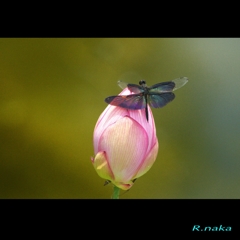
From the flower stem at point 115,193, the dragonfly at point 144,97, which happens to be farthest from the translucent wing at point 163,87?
the flower stem at point 115,193

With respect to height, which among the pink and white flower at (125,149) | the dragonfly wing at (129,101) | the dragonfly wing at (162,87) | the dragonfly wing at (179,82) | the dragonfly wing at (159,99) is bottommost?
the pink and white flower at (125,149)

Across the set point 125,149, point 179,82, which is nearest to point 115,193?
point 125,149

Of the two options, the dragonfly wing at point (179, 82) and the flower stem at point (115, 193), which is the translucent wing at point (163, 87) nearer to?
the dragonfly wing at point (179, 82)

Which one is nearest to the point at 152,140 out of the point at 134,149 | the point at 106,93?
the point at 134,149

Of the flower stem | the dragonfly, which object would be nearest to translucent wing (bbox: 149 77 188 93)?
the dragonfly

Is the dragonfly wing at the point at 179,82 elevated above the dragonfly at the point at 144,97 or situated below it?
above

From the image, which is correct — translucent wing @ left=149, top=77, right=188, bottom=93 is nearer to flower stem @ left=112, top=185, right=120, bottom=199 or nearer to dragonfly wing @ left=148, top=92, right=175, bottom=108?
dragonfly wing @ left=148, top=92, right=175, bottom=108

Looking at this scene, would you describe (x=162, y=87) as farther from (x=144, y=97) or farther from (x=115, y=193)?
(x=115, y=193)
